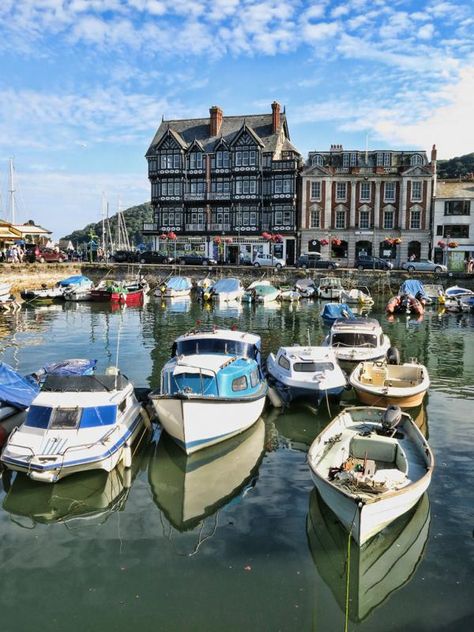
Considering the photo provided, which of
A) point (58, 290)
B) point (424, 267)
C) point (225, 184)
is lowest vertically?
point (58, 290)

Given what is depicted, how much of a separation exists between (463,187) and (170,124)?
144 feet

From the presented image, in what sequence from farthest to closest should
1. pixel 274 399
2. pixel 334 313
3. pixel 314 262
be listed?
pixel 314 262 < pixel 334 313 < pixel 274 399

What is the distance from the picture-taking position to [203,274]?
239 feet

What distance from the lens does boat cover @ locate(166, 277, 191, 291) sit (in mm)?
64812

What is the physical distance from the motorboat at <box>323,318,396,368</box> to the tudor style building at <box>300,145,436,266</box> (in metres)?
50.5

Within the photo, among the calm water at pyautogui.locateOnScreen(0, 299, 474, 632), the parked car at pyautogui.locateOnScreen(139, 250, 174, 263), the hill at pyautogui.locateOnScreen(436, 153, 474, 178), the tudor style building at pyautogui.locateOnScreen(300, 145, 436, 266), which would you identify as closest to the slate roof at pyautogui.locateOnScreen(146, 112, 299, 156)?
the tudor style building at pyautogui.locateOnScreen(300, 145, 436, 266)

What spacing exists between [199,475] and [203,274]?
57.4 metres

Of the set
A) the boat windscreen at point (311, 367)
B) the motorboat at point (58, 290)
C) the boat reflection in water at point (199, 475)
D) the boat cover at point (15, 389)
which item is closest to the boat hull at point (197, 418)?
the boat reflection in water at point (199, 475)

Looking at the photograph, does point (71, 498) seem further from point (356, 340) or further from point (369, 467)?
point (356, 340)

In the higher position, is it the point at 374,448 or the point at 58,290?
the point at 58,290

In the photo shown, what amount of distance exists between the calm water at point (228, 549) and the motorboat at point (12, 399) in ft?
8.23

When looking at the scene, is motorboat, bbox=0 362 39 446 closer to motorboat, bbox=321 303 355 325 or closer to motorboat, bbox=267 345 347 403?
motorboat, bbox=267 345 347 403

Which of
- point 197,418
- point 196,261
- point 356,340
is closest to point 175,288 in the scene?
point 196,261

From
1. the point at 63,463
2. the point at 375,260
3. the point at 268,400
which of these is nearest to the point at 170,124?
the point at 375,260
